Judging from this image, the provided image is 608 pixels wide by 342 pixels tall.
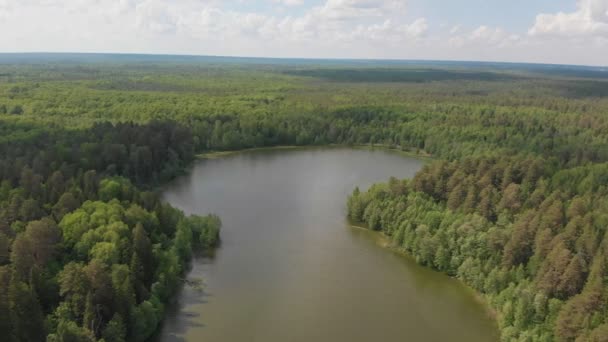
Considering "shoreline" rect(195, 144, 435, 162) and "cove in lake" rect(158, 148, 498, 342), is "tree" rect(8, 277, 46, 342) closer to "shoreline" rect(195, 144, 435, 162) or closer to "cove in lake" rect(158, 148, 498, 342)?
"cove in lake" rect(158, 148, 498, 342)

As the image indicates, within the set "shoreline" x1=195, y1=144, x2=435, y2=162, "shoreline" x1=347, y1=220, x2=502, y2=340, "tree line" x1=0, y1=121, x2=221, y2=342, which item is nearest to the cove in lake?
"shoreline" x1=347, y1=220, x2=502, y2=340

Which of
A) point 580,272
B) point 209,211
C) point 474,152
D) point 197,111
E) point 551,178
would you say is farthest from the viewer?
point 197,111

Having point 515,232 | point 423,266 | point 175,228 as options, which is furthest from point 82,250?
point 515,232

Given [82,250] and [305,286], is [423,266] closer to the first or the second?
[305,286]

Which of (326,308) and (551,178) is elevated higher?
(551,178)

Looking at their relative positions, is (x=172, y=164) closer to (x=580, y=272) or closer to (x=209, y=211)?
(x=209, y=211)

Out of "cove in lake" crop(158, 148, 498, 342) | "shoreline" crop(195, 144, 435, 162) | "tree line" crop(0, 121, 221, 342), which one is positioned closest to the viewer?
"tree line" crop(0, 121, 221, 342)

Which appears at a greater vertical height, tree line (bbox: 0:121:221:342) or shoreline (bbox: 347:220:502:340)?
tree line (bbox: 0:121:221:342)

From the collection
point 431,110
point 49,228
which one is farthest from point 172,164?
point 431,110

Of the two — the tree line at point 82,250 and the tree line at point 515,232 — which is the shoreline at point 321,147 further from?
the tree line at point 515,232
